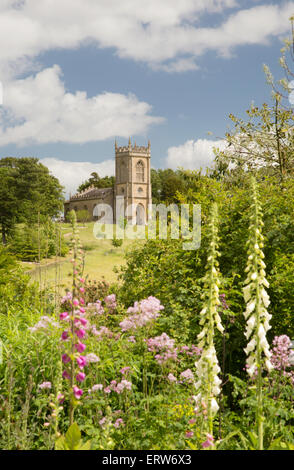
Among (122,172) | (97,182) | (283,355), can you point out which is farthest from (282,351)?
(97,182)

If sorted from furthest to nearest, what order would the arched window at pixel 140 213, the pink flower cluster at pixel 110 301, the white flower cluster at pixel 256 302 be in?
the arched window at pixel 140 213 → the pink flower cluster at pixel 110 301 → the white flower cluster at pixel 256 302

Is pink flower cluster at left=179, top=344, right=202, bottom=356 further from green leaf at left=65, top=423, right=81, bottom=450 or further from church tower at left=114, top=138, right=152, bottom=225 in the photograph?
church tower at left=114, top=138, right=152, bottom=225

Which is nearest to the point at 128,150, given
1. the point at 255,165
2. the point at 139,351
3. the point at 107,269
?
the point at 107,269

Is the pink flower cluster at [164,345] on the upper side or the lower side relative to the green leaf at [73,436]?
upper

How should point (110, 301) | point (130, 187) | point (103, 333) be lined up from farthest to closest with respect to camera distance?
point (130, 187) → point (110, 301) → point (103, 333)

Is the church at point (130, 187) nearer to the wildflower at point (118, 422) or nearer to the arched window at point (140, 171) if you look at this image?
the arched window at point (140, 171)

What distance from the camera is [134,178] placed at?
7388 centimetres

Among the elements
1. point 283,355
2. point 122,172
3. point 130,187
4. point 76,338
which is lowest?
point 283,355

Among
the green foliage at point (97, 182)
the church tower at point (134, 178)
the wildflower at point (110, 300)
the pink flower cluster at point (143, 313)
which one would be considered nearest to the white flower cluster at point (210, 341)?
the pink flower cluster at point (143, 313)

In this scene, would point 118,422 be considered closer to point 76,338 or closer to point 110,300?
point 76,338

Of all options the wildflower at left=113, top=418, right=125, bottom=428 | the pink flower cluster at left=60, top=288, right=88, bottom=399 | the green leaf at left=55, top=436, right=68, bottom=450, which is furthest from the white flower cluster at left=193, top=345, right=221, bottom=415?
the wildflower at left=113, top=418, right=125, bottom=428

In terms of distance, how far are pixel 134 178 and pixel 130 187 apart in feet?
6.20

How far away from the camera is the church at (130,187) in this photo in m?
73.2

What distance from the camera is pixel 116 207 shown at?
242 feet
